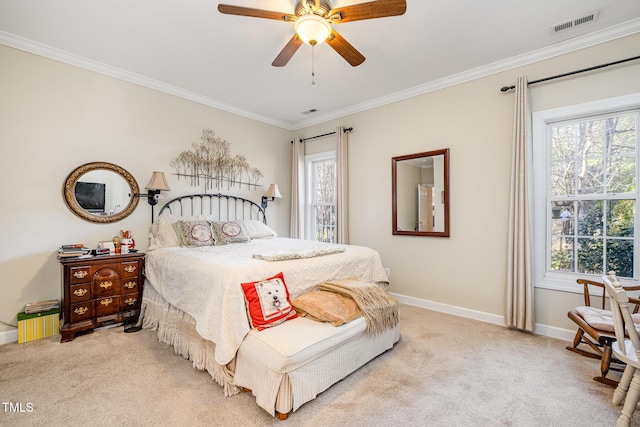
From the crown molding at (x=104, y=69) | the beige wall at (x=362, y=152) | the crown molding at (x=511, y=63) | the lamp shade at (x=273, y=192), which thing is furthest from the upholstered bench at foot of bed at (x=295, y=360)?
the crown molding at (x=104, y=69)

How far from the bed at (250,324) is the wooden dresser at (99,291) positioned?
0.44 ft

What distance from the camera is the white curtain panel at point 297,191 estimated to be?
522 centimetres

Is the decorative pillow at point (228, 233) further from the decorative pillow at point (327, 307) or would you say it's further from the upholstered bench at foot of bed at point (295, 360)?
the upholstered bench at foot of bed at point (295, 360)

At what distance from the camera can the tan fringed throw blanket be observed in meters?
2.31

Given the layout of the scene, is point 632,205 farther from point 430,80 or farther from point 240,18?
point 240,18

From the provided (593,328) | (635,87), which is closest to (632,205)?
(635,87)

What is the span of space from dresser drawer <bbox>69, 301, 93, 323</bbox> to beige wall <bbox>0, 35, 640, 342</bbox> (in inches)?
21.5

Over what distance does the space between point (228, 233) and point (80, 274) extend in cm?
151

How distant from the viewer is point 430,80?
3.69 meters

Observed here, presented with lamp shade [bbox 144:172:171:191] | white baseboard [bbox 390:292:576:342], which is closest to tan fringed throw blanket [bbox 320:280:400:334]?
white baseboard [bbox 390:292:576:342]

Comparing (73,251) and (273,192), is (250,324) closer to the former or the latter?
(73,251)

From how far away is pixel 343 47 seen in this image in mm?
2328

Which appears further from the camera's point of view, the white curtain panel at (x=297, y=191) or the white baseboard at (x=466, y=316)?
the white curtain panel at (x=297, y=191)

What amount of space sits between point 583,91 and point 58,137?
5.34m
